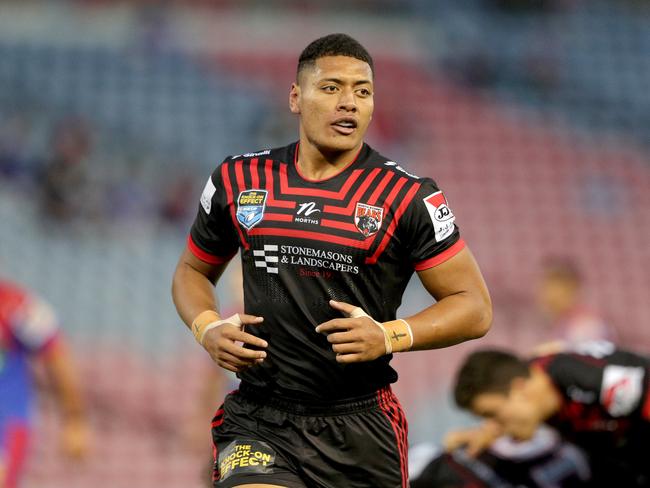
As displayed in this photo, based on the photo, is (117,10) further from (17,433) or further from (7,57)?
(17,433)

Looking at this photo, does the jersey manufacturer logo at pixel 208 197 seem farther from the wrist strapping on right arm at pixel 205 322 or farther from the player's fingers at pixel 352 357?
the player's fingers at pixel 352 357

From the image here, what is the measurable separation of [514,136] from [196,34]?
14.5 ft

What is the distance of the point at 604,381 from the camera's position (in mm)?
5383

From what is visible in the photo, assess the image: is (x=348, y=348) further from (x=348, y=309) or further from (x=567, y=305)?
(x=567, y=305)

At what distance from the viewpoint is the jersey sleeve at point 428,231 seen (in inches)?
143

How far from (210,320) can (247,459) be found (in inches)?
19.1

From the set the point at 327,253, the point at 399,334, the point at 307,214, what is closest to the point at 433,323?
the point at 399,334

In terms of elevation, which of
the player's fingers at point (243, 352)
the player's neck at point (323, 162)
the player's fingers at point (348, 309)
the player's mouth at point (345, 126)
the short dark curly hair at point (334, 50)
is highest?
the short dark curly hair at point (334, 50)

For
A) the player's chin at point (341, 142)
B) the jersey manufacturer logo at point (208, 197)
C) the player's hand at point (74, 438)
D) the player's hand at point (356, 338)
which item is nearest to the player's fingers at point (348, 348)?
the player's hand at point (356, 338)

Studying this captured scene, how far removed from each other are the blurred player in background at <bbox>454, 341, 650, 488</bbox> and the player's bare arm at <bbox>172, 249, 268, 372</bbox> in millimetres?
1801

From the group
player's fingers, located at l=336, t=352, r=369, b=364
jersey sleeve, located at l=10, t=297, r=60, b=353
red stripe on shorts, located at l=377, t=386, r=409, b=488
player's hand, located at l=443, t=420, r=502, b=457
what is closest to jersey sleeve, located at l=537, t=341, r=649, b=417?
player's hand, located at l=443, t=420, r=502, b=457

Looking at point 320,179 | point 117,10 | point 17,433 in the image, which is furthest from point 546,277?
point 117,10

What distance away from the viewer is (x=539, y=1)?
1574 centimetres

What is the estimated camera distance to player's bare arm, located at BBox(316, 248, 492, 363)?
132 inches
